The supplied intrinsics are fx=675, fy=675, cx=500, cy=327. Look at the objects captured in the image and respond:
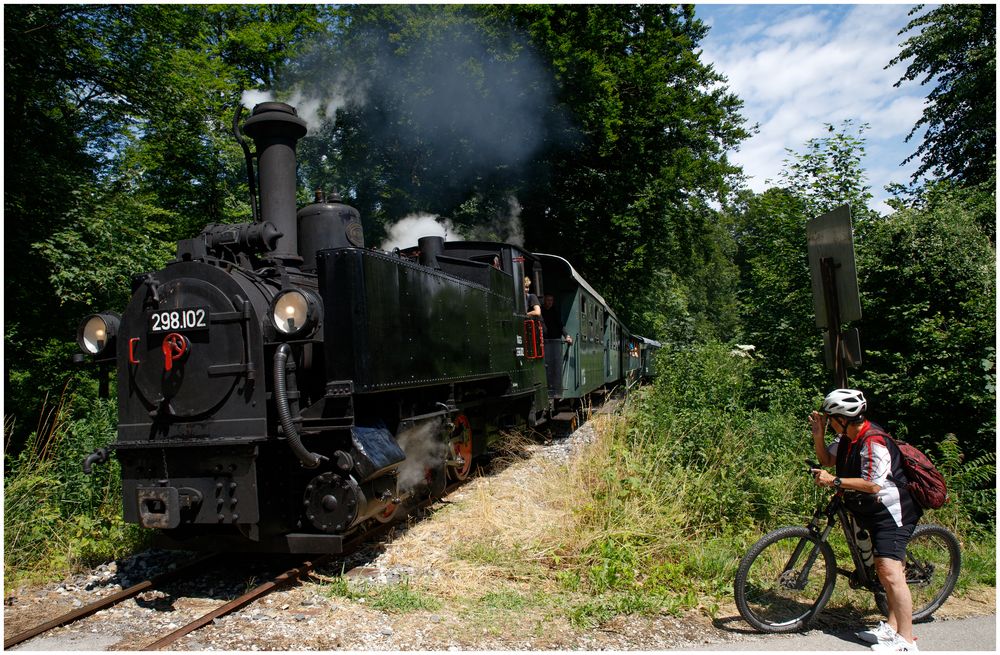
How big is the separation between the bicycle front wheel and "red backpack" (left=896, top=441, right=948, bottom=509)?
589 mm

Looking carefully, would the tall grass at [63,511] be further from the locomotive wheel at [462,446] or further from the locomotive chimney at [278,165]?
the locomotive wheel at [462,446]

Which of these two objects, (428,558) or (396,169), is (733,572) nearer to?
(428,558)

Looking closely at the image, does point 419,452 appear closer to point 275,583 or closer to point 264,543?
point 264,543

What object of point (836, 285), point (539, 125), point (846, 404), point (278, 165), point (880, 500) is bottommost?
point (880, 500)

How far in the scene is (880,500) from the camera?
3762mm

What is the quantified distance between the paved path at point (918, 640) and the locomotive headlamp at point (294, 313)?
9.98 ft

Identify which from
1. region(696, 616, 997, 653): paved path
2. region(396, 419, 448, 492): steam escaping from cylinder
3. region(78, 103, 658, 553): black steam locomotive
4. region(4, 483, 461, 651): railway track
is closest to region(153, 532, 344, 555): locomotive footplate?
region(78, 103, 658, 553): black steam locomotive

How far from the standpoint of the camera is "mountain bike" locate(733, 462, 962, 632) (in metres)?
3.90

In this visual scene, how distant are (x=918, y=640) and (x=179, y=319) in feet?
16.5

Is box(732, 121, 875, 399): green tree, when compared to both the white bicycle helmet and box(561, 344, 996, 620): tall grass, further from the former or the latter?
the white bicycle helmet

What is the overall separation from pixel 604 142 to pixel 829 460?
13.8 meters

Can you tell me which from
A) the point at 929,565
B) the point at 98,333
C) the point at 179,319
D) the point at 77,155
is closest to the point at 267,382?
the point at 179,319

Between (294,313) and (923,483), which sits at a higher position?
(294,313)

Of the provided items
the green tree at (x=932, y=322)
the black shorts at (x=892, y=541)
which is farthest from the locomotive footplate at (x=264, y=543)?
the green tree at (x=932, y=322)
